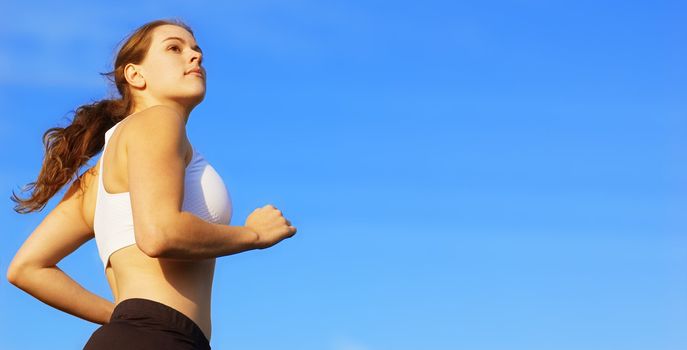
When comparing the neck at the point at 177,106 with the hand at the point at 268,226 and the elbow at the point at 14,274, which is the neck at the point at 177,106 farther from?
the elbow at the point at 14,274

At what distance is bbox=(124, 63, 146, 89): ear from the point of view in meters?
4.40

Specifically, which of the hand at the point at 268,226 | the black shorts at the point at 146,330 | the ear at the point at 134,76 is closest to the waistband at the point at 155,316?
the black shorts at the point at 146,330

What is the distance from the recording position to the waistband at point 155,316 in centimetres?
372

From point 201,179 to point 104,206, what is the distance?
0.47 m

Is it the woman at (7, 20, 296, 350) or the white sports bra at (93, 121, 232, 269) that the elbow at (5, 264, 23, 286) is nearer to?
the woman at (7, 20, 296, 350)

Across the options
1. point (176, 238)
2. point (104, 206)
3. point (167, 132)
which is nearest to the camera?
point (176, 238)

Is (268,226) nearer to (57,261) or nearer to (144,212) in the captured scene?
(144,212)

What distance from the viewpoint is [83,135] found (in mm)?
4570

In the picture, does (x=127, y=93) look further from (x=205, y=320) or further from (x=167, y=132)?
(x=205, y=320)

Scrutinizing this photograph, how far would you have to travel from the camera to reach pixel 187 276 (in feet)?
12.7

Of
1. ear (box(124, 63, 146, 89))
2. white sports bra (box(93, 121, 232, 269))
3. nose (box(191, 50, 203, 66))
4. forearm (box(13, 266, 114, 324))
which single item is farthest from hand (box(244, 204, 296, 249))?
forearm (box(13, 266, 114, 324))

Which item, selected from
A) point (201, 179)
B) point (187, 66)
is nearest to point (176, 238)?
point (201, 179)

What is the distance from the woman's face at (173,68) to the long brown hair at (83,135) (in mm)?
118

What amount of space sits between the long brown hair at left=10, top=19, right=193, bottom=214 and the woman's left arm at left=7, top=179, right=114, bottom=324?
0.10 m
